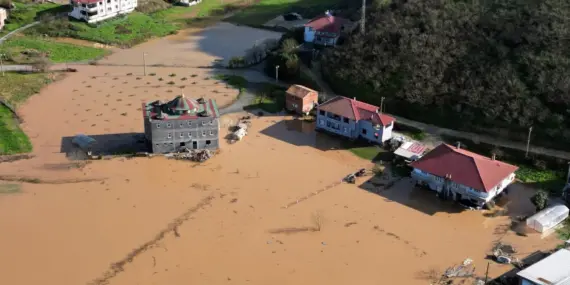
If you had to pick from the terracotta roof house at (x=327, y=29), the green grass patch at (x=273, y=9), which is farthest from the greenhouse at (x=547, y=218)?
the green grass patch at (x=273, y=9)

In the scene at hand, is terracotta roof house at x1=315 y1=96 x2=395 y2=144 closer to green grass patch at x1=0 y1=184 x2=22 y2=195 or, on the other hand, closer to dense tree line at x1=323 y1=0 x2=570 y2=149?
dense tree line at x1=323 y1=0 x2=570 y2=149

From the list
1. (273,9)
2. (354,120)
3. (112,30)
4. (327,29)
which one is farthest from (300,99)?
(273,9)

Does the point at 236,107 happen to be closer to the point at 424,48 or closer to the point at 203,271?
the point at 424,48

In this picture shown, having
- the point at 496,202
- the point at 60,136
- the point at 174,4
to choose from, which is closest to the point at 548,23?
the point at 496,202

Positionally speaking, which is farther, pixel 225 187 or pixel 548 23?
pixel 548 23

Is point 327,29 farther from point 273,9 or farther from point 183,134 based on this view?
point 273,9

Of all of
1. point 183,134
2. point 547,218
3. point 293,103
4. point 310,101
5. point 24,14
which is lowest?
point 547,218

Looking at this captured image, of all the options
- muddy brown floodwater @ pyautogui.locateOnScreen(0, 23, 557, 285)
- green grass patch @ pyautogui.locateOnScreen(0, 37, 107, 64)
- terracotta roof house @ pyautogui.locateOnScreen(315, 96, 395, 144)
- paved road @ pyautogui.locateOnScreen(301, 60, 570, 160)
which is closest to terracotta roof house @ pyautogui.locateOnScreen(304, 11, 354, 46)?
paved road @ pyautogui.locateOnScreen(301, 60, 570, 160)
